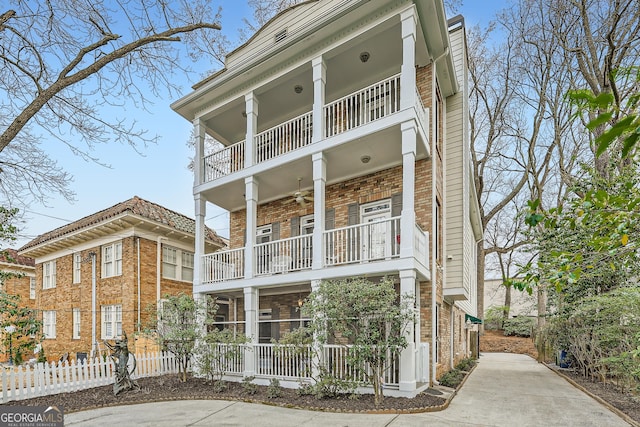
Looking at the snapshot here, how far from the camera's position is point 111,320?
49.8 ft

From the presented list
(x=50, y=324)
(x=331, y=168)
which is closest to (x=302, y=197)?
→ (x=331, y=168)

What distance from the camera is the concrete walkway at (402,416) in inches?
263

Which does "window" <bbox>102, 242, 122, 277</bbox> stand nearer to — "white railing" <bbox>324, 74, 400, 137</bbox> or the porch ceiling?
the porch ceiling

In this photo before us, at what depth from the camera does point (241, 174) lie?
1139 centimetres

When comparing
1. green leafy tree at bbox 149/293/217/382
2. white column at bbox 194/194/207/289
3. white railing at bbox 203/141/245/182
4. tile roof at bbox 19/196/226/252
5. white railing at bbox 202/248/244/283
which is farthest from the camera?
tile roof at bbox 19/196/226/252

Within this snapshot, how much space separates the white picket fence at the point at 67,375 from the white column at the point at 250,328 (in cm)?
340

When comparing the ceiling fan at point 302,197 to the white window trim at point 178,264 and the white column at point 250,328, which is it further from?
the white window trim at point 178,264

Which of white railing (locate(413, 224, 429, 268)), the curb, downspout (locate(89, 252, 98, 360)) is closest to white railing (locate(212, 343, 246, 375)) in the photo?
white railing (locate(413, 224, 429, 268))

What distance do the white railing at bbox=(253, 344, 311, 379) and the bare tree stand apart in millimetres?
5611

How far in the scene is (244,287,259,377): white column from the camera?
32.9ft

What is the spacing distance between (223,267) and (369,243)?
5040 millimetres

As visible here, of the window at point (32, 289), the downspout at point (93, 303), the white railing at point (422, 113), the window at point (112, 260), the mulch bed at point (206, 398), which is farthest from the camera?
the window at point (32, 289)

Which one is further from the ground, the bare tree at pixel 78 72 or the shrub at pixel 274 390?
the bare tree at pixel 78 72

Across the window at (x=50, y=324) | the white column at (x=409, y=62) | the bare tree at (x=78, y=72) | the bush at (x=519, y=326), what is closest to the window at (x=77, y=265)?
Result: the window at (x=50, y=324)
